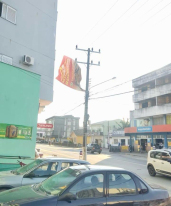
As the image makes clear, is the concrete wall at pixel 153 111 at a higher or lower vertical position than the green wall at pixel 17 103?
higher

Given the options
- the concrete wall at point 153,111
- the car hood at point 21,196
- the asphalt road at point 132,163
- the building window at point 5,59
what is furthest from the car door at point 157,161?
the concrete wall at point 153,111

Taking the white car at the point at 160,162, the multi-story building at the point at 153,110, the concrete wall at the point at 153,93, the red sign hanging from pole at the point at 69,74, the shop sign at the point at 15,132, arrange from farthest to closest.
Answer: the concrete wall at the point at 153,93 < the multi-story building at the point at 153,110 < the red sign hanging from pole at the point at 69,74 < the white car at the point at 160,162 < the shop sign at the point at 15,132

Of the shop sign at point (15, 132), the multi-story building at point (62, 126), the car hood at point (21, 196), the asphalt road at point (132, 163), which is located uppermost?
the multi-story building at point (62, 126)

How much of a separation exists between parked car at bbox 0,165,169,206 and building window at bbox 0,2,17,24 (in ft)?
40.0

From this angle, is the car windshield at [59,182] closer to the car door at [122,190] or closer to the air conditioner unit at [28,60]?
the car door at [122,190]

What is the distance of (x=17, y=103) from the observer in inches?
442

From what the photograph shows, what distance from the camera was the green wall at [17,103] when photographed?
420 inches

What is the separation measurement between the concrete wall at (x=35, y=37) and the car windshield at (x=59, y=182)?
1058cm

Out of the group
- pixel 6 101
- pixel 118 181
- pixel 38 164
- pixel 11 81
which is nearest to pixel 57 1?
pixel 11 81

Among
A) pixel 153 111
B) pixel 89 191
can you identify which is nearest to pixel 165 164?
pixel 89 191

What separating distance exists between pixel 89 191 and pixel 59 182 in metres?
0.67

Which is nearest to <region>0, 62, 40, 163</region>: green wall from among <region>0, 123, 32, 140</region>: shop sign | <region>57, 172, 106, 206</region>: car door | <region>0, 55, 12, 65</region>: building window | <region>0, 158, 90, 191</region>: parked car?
<region>0, 123, 32, 140</region>: shop sign

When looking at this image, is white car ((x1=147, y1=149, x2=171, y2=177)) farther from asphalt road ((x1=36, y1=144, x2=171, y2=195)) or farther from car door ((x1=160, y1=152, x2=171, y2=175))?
asphalt road ((x1=36, y1=144, x2=171, y2=195))

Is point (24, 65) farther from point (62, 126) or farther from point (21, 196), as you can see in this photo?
point (62, 126)
